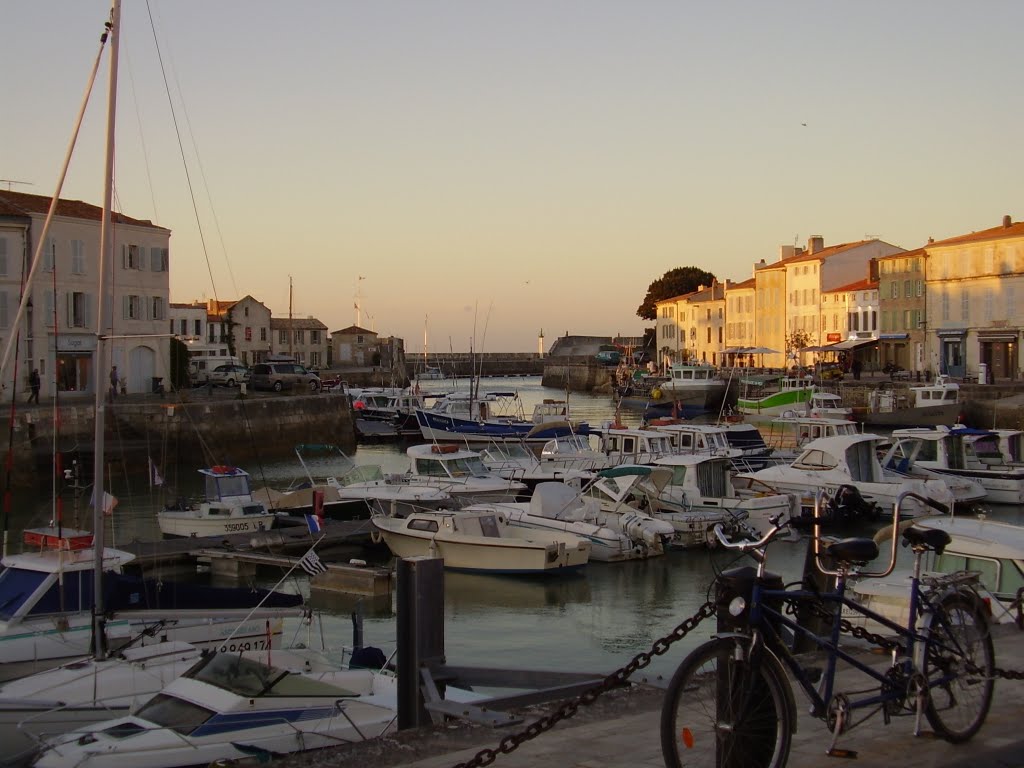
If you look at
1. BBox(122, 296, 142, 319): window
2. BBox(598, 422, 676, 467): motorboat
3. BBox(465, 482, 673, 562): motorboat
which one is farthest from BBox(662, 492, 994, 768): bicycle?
BBox(122, 296, 142, 319): window

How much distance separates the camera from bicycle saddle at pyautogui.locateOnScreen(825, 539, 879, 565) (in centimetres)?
564

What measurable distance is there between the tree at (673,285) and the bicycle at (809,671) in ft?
399

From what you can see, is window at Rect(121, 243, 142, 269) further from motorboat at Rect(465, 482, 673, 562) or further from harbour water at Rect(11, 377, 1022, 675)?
motorboat at Rect(465, 482, 673, 562)

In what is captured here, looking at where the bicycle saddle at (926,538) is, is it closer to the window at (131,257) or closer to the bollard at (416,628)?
the bollard at (416,628)

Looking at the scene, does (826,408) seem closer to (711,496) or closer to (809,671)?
(711,496)

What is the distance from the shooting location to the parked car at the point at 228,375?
65.5m

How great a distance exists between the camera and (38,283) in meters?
48.3

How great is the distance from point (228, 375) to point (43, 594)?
173ft

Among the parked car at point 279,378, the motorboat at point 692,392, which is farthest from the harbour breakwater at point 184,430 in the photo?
the motorboat at point 692,392

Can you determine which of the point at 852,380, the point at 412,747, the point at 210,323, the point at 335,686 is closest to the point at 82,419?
the point at 335,686

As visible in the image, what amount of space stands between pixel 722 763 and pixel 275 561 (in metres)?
17.8

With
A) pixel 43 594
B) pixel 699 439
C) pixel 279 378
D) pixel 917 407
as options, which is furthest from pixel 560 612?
pixel 279 378

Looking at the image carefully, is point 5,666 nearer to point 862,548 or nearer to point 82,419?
point 862,548

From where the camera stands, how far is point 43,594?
1515 cm
